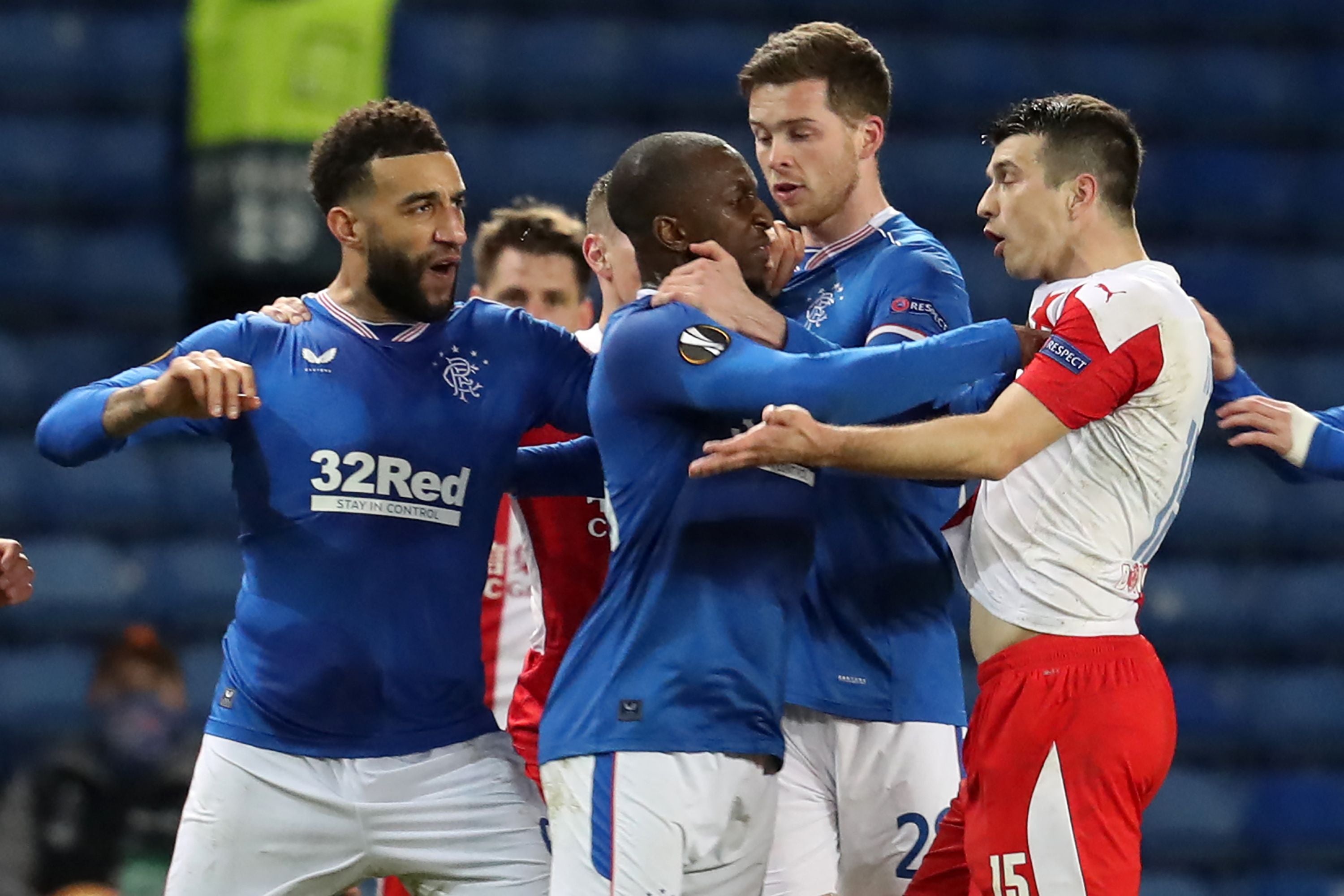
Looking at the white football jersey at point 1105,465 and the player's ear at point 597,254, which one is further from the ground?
the player's ear at point 597,254

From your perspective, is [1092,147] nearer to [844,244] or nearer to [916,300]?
[916,300]

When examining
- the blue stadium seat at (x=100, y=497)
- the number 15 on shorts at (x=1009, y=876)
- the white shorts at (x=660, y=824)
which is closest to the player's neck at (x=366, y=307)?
the white shorts at (x=660, y=824)

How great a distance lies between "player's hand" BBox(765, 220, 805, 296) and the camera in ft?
11.7

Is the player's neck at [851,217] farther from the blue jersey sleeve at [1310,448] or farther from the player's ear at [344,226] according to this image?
the player's ear at [344,226]

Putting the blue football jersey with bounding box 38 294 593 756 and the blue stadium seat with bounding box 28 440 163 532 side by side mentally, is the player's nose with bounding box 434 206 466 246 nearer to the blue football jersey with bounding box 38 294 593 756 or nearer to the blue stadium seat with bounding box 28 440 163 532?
the blue football jersey with bounding box 38 294 593 756

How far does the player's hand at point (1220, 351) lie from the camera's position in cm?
379

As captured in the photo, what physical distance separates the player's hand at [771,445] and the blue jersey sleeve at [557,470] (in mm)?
851

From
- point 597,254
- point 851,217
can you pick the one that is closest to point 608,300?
point 597,254

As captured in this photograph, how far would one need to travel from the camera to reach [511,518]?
214 inches

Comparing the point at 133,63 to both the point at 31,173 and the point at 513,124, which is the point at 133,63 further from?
the point at 513,124

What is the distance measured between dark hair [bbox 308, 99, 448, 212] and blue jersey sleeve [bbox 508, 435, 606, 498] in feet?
2.16

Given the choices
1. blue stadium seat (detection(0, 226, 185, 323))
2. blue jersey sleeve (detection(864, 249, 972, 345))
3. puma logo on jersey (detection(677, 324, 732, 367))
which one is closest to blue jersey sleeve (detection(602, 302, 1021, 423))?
puma logo on jersey (detection(677, 324, 732, 367))

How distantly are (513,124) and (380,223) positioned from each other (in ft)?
13.2

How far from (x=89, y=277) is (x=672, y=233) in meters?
4.70
